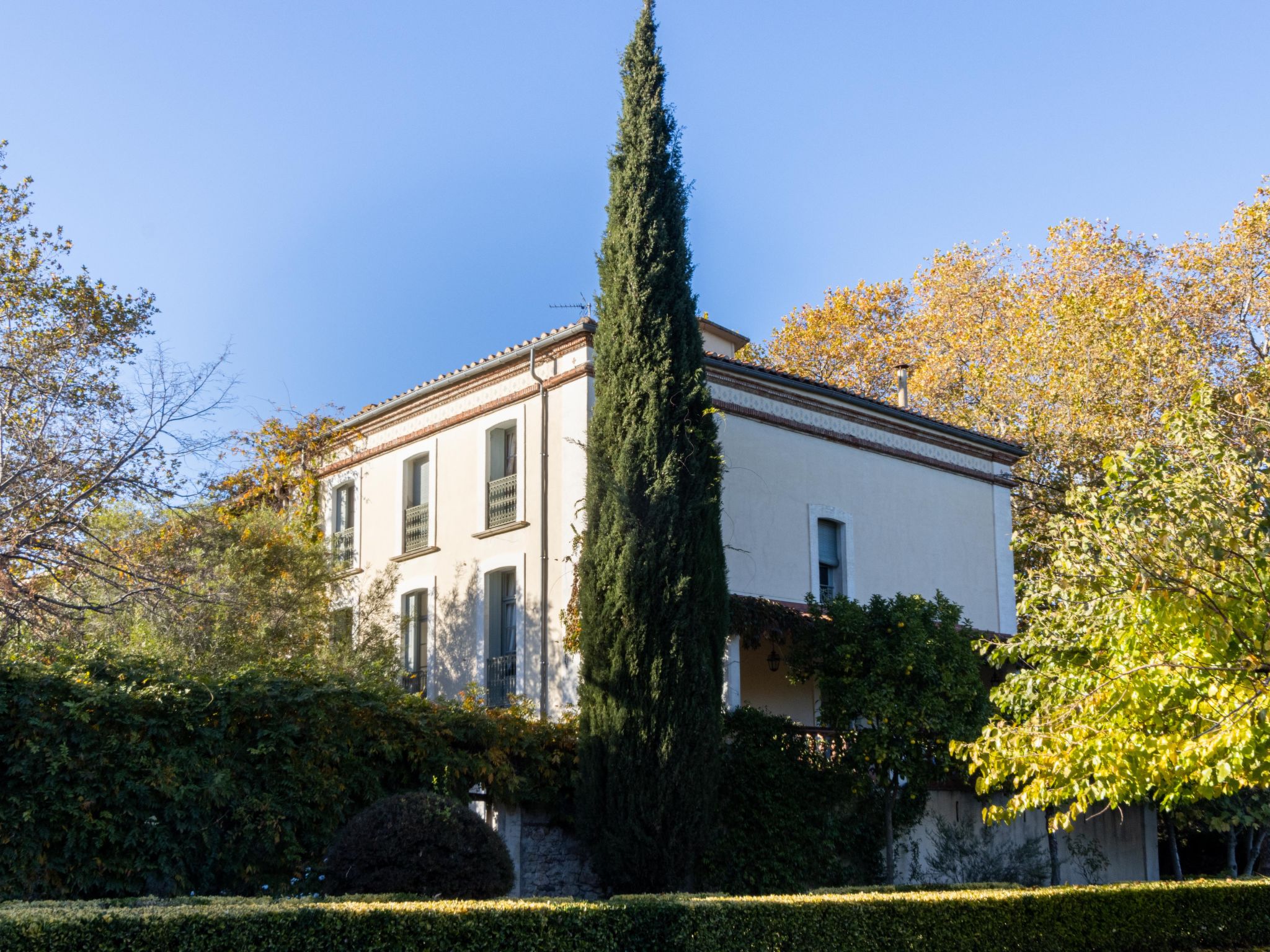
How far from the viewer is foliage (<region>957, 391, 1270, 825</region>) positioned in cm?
1096

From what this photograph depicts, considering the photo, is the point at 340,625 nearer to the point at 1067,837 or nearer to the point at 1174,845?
the point at 1067,837

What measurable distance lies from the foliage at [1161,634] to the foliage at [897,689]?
466cm

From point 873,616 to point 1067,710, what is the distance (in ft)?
21.2

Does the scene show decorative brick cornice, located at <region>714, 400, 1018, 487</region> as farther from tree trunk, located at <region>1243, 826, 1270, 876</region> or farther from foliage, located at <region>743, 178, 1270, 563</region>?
tree trunk, located at <region>1243, 826, 1270, 876</region>

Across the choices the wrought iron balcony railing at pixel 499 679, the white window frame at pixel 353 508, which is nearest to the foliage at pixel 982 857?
the wrought iron balcony railing at pixel 499 679

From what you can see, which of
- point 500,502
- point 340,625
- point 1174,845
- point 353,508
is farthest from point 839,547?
point 353,508

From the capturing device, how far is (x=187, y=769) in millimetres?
12234

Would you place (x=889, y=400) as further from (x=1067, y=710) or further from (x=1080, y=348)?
(x=1067, y=710)

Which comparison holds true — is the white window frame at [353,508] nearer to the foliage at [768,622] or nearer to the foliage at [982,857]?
the foliage at [768,622]

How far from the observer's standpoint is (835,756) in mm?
17844

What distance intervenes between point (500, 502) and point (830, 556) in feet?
19.0

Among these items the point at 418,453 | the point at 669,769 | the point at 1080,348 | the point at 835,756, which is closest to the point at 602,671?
the point at 669,769

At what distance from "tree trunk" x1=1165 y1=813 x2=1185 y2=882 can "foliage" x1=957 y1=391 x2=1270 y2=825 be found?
1207cm

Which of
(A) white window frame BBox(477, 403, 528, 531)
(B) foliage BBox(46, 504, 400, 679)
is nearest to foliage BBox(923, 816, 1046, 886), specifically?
(A) white window frame BBox(477, 403, 528, 531)
